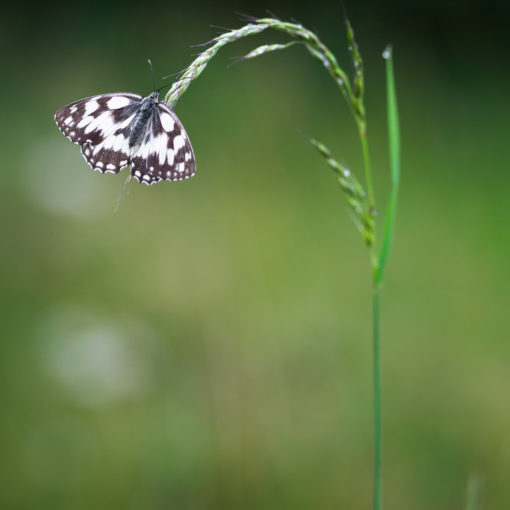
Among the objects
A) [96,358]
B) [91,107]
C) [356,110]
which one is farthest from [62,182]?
[356,110]

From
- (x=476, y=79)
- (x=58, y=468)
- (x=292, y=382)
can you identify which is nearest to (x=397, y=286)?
(x=292, y=382)

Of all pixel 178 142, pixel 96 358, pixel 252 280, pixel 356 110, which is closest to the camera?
pixel 356 110

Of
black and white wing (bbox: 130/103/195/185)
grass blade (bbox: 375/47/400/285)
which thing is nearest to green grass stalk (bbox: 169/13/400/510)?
grass blade (bbox: 375/47/400/285)

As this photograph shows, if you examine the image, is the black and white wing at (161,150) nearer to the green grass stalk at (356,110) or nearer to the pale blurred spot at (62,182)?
the green grass stalk at (356,110)

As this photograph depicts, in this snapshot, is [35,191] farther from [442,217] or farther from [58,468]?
[442,217]

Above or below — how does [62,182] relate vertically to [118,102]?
below

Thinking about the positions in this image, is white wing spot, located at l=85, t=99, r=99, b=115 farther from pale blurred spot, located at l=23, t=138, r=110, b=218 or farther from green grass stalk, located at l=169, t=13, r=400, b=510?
pale blurred spot, located at l=23, t=138, r=110, b=218

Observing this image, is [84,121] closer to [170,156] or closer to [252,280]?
[170,156]
